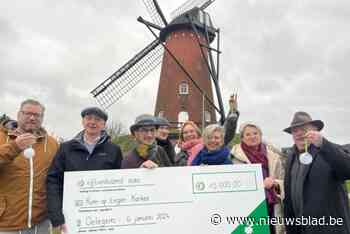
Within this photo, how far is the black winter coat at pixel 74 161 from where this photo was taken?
3.46 m

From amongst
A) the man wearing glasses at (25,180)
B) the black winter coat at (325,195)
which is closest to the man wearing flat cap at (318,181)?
the black winter coat at (325,195)

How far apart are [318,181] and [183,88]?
16.9 m

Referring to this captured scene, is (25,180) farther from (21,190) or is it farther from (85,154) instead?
(85,154)

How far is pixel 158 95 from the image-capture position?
20688 millimetres

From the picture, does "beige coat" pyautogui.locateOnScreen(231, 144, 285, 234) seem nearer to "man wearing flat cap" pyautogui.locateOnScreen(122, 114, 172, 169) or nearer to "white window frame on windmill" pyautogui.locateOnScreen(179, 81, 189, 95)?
"man wearing flat cap" pyautogui.locateOnScreen(122, 114, 172, 169)

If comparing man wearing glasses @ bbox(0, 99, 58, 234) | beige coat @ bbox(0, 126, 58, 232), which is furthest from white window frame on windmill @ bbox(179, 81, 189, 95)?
beige coat @ bbox(0, 126, 58, 232)

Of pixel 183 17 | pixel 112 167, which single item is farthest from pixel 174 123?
pixel 112 167

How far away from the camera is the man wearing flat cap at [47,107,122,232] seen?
3479 mm

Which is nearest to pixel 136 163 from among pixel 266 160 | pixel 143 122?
pixel 143 122

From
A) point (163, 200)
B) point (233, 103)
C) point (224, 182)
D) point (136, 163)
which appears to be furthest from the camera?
point (233, 103)

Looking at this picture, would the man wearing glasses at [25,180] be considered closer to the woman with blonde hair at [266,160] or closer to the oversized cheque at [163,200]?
the oversized cheque at [163,200]

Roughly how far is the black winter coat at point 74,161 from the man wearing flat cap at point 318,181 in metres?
2.06

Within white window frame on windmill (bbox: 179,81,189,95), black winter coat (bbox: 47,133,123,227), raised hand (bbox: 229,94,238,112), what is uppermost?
white window frame on windmill (bbox: 179,81,189,95)

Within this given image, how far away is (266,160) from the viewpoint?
3.89m
